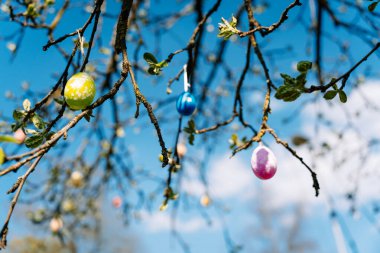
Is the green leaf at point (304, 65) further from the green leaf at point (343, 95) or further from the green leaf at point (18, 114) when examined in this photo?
the green leaf at point (18, 114)

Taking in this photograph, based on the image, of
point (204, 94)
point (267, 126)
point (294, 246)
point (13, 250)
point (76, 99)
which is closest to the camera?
point (76, 99)

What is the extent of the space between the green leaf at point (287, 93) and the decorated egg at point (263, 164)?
0.24m

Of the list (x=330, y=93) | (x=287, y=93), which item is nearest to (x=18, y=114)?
(x=287, y=93)

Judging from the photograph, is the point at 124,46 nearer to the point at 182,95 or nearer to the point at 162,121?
the point at 182,95

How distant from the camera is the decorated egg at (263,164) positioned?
3.57 feet

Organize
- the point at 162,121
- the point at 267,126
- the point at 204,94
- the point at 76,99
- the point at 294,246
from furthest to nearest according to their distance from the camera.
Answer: the point at 294,246, the point at 162,121, the point at 204,94, the point at 267,126, the point at 76,99

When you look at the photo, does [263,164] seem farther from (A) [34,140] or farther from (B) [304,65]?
(A) [34,140]

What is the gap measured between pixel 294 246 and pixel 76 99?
23.0m

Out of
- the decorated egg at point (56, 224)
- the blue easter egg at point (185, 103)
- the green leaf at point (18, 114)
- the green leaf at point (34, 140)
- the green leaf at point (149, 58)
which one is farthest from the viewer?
the decorated egg at point (56, 224)

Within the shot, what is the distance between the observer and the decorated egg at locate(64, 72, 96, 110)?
0.87 metres

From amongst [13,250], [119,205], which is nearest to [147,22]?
[119,205]

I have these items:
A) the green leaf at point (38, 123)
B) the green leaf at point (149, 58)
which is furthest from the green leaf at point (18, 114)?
the green leaf at point (149, 58)

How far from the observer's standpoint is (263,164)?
1.09 m

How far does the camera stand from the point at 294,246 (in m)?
22.0
